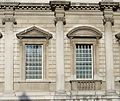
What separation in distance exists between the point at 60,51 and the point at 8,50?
12.0 ft

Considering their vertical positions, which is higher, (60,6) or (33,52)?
(60,6)

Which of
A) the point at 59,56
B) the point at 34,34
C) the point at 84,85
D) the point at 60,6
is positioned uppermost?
the point at 60,6

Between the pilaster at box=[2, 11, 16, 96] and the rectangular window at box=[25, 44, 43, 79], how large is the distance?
1.18m

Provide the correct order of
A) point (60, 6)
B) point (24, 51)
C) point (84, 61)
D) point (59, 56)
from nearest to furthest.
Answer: point (59, 56), point (24, 51), point (60, 6), point (84, 61)

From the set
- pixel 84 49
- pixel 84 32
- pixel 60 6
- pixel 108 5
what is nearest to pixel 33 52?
pixel 84 49

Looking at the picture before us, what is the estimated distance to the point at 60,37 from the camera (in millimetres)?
25156

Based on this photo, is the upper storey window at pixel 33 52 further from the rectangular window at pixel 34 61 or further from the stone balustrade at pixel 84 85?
the stone balustrade at pixel 84 85

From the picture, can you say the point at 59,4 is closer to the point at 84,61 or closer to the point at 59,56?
the point at 59,56

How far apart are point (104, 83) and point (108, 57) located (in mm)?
1870

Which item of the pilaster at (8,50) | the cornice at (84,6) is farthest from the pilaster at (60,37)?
the pilaster at (8,50)

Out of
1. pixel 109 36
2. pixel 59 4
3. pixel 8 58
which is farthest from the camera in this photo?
pixel 109 36

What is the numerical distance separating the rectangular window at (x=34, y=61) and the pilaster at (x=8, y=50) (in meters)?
1.18

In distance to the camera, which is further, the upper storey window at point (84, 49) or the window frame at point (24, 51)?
the upper storey window at point (84, 49)

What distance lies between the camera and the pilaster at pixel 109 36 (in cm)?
2497
